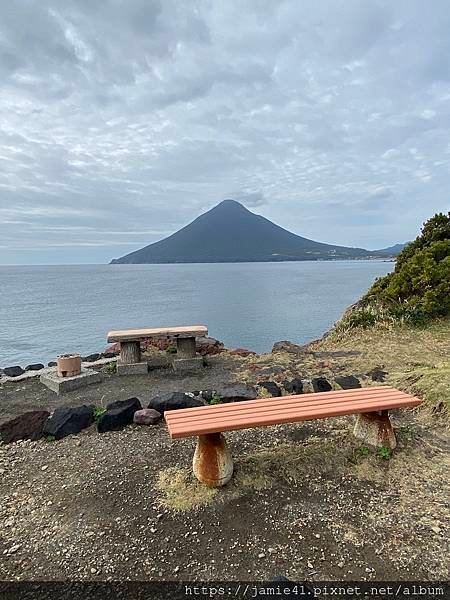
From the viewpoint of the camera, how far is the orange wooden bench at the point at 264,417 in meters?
3.40

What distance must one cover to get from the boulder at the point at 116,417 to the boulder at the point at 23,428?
70cm

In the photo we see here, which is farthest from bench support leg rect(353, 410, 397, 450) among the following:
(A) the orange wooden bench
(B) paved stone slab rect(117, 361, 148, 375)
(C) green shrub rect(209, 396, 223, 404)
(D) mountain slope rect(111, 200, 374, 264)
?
(D) mountain slope rect(111, 200, 374, 264)

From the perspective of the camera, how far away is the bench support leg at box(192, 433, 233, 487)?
139 inches

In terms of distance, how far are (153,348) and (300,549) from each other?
A: 23.7 ft

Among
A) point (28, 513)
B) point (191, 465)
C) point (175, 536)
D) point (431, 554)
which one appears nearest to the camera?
point (431, 554)

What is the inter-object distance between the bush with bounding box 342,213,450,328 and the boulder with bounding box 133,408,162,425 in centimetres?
669

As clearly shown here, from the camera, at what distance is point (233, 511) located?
321 centimetres

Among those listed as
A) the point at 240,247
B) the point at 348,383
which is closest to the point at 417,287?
the point at 348,383

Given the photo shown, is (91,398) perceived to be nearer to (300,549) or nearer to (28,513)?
(28,513)

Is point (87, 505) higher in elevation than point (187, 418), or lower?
lower

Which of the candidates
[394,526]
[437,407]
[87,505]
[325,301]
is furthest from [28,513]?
[325,301]

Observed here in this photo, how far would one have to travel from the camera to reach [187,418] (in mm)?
3566

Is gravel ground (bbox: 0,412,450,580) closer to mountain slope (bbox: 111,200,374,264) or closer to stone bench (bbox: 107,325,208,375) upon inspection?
stone bench (bbox: 107,325,208,375)

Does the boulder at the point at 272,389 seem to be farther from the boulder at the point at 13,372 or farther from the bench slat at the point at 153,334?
the boulder at the point at 13,372
